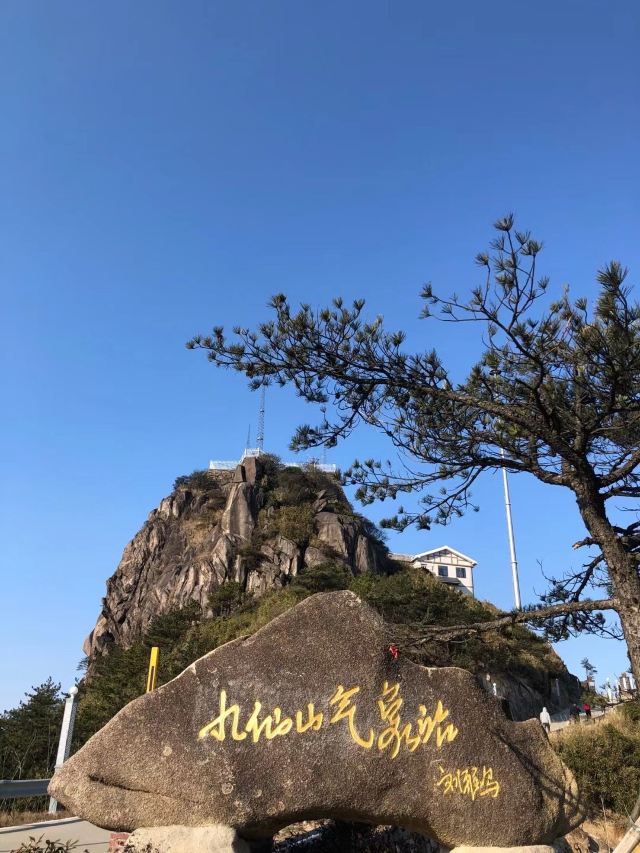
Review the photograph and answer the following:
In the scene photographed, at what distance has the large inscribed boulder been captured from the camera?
4375 mm

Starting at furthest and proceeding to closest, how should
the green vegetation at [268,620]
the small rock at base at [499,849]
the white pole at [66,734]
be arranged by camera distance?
the green vegetation at [268,620] < the white pole at [66,734] < the small rock at base at [499,849]

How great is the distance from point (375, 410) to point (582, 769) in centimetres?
628

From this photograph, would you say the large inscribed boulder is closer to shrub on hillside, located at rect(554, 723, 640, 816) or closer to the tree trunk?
the tree trunk

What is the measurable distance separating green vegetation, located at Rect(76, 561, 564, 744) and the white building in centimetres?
1523

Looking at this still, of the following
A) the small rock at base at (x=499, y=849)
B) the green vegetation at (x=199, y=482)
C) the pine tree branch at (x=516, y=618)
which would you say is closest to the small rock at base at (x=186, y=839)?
the small rock at base at (x=499, y=849)

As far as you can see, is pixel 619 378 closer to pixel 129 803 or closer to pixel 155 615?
pixel 129 803

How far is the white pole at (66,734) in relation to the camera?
25.7 feet

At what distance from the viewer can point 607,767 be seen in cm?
892

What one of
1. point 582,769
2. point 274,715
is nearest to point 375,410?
point 274,715

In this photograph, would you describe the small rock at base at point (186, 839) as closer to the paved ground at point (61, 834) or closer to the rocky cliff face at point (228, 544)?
the paved ground at point (61, 834)

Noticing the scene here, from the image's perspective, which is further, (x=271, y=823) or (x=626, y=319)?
(x=626, y=319)

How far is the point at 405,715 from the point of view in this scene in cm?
492
